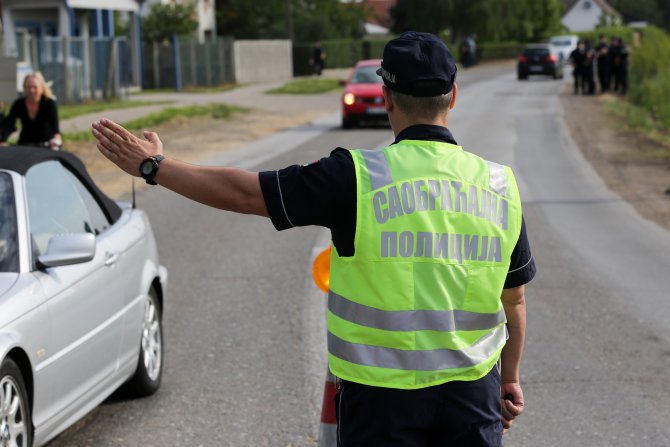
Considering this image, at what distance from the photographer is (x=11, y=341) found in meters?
4.87

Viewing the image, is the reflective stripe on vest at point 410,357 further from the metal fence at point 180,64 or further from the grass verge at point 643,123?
the metal fence at point 180,64

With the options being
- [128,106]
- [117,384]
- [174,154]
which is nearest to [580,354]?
[117,384]

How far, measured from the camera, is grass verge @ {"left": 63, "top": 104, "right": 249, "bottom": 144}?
85.1ft

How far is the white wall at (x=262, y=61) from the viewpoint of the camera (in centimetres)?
5669

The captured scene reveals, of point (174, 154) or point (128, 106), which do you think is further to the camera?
point (128, 106)

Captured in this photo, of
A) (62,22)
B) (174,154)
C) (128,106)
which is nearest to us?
(174,154)

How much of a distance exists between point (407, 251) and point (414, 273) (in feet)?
0.18

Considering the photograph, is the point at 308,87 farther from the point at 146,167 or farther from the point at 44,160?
the point at 146,167

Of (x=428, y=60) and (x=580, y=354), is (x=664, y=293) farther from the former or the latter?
(x=428, y=60)

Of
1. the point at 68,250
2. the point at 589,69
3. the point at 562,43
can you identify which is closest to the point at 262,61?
the point at 589,69

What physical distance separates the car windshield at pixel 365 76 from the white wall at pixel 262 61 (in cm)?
2557

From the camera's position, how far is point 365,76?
3022cm

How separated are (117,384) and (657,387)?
9.50 ft

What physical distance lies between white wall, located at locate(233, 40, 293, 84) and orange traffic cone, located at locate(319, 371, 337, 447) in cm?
5239
